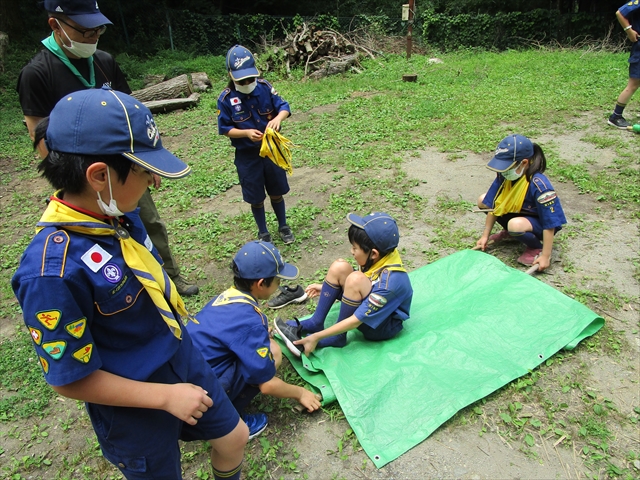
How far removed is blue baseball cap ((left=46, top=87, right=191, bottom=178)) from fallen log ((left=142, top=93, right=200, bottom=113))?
9.17 metres

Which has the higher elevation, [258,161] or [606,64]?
[258,161]

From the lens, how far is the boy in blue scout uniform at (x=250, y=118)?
3514 mm

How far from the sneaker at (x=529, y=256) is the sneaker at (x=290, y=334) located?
1.97 metres

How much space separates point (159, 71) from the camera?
1286 cm

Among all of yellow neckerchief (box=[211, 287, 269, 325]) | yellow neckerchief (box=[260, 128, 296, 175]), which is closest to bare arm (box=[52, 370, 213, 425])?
yellow neckerchief (box=[211, 287, 269, 325])

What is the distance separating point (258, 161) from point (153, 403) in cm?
279

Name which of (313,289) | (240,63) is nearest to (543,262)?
(313,289)

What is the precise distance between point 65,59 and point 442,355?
294 cm

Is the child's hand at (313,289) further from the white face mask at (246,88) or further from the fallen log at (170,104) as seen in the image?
the fallen log at (170,104)

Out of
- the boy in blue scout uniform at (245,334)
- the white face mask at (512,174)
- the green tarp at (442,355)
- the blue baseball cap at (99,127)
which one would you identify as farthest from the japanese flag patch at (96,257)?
the white face mask at (512,174)

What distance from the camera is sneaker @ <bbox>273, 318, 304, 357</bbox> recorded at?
2719 millimetres

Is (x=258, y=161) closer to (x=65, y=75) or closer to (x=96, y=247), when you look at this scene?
(x=65, y=75)

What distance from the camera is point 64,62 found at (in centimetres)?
261

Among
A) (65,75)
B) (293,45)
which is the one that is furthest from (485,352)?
(293,45)
